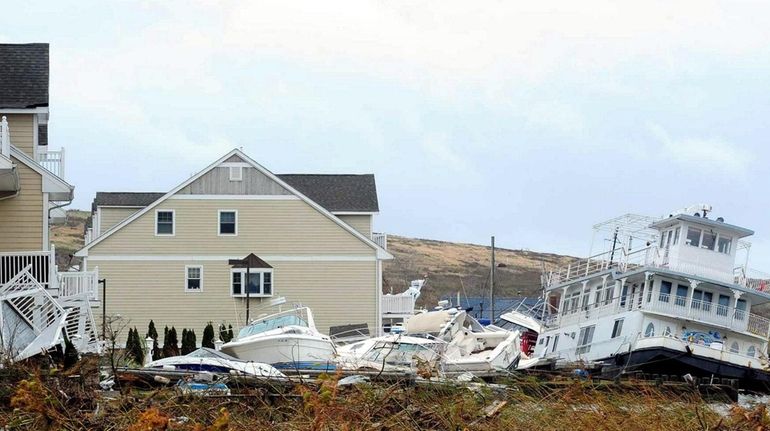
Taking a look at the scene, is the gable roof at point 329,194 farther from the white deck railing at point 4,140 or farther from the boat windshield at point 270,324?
the white deck railing at point 4,140

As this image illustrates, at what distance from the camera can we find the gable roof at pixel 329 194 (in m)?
57.9

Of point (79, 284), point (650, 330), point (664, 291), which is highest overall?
point (79, 284)

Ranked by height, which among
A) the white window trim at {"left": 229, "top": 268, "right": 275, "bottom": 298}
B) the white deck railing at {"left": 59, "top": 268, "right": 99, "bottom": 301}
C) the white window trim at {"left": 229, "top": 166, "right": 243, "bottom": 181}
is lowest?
the white window trim at {"left": 229, "top": 268, "right": 275, "bottom": 298}

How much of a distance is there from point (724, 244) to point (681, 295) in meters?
2.25

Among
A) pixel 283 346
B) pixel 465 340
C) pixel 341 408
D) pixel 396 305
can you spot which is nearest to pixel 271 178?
pixel 396 305

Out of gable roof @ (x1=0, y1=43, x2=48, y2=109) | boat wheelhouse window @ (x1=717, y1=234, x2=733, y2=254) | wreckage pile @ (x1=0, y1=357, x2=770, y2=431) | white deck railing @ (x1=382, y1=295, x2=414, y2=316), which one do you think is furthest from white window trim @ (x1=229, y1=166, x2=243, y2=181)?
wreckage pile @ (x1=0, y1=357, x2=770, y2=431)

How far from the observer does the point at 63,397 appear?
18.8m

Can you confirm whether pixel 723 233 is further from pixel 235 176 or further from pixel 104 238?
pixel 104 238

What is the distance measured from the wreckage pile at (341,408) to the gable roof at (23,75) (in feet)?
60.0

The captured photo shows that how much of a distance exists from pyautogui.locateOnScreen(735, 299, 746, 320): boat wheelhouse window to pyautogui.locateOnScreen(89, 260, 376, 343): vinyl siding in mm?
12432

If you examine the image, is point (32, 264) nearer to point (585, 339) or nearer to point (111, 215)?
point (585, 339)

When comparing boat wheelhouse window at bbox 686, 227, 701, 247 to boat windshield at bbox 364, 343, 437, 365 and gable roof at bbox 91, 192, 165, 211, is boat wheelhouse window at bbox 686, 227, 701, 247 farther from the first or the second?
gable roof at bbox 91, 192, 165, 211

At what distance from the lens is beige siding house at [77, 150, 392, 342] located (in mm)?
52969

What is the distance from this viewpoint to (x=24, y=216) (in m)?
37.8
